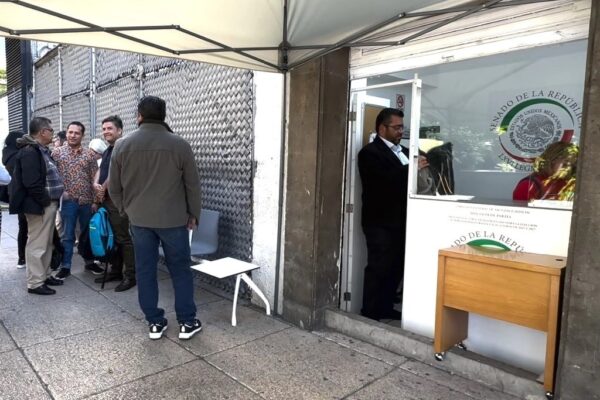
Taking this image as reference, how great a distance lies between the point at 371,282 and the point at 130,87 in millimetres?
4963

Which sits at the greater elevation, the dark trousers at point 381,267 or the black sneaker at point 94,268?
the dark trousers at point 381,267

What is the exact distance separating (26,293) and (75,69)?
6.25m

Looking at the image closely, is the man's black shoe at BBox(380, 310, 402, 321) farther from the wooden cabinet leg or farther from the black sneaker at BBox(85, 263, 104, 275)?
the black sneaker at BBox(85, 263, 104, 275)

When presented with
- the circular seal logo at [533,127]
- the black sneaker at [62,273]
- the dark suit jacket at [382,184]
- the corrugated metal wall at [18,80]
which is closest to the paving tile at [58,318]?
the black sneaker at [62,273]

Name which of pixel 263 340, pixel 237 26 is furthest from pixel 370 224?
pixel 237 26

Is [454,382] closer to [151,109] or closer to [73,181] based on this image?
[151,109]

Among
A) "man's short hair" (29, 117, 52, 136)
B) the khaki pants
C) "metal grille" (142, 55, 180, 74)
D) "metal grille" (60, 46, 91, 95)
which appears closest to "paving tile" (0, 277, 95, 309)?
the khaki pants

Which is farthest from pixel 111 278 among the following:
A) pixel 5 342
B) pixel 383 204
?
pixel 383 204

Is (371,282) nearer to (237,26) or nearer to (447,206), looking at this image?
(447,206)

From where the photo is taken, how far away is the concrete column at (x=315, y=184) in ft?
12.0

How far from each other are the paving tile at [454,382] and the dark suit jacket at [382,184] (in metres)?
1.21

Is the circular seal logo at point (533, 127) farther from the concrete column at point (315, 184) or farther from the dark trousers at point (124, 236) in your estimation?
the dark trousers at point (124, 236)

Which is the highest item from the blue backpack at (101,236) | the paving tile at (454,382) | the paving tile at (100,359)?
the blue backpack at (101,236)

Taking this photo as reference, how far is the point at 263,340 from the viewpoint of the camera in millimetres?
3594
